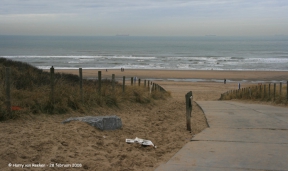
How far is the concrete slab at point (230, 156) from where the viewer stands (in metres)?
5.61

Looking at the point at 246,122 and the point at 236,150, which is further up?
the point at 236,150

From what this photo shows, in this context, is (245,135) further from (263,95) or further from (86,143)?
(263,95)

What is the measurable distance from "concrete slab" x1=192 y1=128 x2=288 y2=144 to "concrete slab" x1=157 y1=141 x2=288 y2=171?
39 cm

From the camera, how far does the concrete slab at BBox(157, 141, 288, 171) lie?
5613 mm

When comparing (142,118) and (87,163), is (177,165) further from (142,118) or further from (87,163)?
(142,118)

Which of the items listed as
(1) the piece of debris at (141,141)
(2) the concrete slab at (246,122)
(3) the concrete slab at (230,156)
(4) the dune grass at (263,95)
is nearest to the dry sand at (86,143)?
(1) the piece of debris at (141,141)

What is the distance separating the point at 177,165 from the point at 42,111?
176 inches

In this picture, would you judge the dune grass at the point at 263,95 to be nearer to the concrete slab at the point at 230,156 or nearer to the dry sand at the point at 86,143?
the dry sand at the point at 86,143

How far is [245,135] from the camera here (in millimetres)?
8211

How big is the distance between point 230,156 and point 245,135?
2175 millimetres

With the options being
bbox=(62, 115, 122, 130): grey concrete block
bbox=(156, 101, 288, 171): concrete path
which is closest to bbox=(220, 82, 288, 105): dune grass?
bbox=(156, 101, 288, 171): concrete path

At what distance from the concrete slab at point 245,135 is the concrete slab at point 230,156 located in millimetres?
391

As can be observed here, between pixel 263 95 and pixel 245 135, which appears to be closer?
pixel 245 135

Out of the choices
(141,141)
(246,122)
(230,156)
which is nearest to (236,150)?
(230,156)
